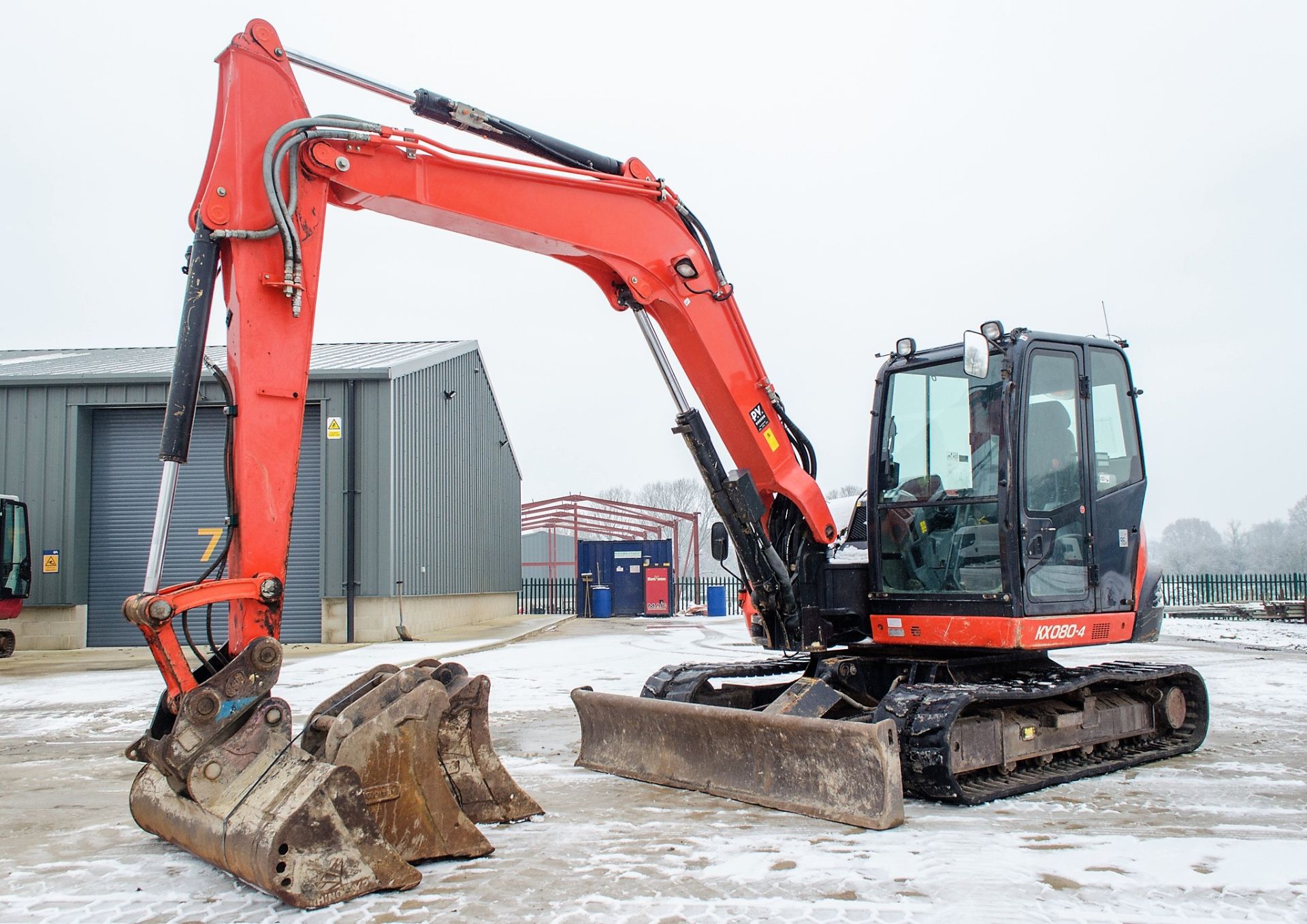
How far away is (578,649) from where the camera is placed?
52.1ft

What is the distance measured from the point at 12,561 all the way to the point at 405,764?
1424cm

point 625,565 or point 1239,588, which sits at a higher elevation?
point 625,565

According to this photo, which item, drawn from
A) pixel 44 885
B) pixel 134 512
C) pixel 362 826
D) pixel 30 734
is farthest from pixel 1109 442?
pixel 134 512

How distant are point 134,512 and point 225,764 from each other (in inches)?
595

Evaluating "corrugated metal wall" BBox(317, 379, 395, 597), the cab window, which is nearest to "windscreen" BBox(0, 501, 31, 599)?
"corrugated metal wall" BBox(317, 379, 395, 597)

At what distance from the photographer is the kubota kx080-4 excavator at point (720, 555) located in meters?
4.39

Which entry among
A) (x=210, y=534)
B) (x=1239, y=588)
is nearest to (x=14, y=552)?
(x=210, y=534)

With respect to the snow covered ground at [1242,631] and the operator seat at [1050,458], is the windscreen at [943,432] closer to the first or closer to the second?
the operator seat at [1050,458]

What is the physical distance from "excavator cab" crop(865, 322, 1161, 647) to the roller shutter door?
1287cm

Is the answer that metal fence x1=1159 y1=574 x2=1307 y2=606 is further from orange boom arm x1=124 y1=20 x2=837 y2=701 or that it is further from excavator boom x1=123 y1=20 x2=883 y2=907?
excavator boom x1=123 y1=20 x2=883 y2=907

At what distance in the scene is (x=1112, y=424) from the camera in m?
6.98

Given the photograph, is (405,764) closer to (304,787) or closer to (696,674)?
(304,787)

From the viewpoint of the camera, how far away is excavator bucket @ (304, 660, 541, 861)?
14.5ft

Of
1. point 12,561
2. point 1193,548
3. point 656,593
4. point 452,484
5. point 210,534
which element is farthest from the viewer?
point 1193,548
